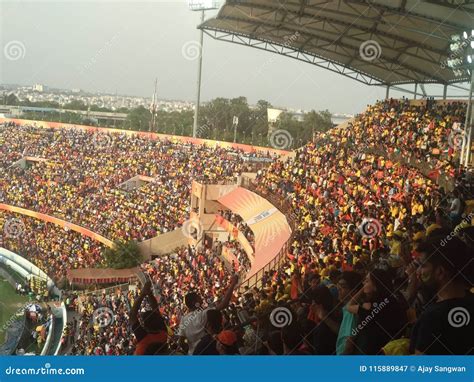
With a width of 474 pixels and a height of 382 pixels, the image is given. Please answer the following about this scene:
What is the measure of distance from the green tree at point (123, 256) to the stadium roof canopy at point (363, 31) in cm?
494

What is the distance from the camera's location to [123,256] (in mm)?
10992

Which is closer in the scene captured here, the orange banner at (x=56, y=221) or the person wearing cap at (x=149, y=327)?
the person wearing cap at (x=149, y=327)

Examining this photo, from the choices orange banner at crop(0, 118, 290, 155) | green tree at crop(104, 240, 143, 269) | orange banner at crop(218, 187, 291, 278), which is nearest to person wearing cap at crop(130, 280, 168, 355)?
orange banner at crop(218, 187, 291, 278)

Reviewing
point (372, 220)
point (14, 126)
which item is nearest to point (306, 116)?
point (14, 126)

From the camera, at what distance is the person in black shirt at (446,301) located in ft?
6.17

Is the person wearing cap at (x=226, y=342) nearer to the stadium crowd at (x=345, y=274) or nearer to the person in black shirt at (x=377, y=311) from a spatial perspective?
the stadium crowd at (x=345, y=274)

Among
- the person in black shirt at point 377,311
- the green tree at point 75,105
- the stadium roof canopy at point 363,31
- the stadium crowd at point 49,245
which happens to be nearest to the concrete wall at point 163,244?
the stadium crowd at point 49,245

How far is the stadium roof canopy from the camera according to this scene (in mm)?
7934

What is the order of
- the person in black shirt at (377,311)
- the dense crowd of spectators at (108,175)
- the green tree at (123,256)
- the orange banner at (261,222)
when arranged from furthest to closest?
the dense crowd of spectators at (108,175) → the green tree at (123,256) → the orange banner at (261,222) → the person in black shirt at (377,311)

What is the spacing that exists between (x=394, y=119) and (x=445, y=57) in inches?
54.7

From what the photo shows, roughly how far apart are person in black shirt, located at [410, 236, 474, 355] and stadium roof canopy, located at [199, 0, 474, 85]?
5755 millimetres
